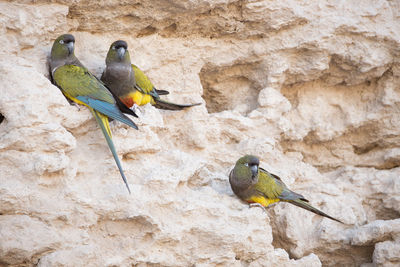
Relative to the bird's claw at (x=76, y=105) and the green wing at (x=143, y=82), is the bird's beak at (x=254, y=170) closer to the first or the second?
the green wing at (x=143, y=82)

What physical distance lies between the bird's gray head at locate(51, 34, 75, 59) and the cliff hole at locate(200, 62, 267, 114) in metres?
1.42

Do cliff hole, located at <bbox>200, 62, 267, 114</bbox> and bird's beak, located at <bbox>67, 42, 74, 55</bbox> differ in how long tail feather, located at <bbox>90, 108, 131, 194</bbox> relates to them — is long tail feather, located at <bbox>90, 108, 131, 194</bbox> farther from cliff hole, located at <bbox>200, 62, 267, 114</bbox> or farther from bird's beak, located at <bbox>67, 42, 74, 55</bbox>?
cliff hole, located at <bbox>200, 62, 267, 114</bbox>

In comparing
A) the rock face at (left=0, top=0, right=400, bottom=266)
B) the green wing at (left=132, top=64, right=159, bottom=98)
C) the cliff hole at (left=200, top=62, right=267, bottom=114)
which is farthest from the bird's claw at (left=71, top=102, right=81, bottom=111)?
the cliff hole at (left=200, top=62, right=267, bottom=114)

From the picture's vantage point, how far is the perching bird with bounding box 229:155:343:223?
4.20 metres

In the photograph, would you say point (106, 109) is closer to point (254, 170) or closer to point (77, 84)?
point (77, 84)

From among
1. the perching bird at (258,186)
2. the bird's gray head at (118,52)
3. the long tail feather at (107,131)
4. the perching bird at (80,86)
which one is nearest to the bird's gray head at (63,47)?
the perching bird at (80,86)

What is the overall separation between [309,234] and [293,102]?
1300 millimetres

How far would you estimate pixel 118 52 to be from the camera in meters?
4.00

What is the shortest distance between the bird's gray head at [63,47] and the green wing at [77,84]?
85 millimetres

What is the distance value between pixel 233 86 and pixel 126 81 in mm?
1364

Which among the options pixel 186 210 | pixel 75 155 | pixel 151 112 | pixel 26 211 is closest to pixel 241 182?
pixel 186 210

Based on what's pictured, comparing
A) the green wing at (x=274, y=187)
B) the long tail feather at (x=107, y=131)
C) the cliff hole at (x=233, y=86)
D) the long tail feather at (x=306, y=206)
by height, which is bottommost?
the long tail feather at (x=306, y=206)

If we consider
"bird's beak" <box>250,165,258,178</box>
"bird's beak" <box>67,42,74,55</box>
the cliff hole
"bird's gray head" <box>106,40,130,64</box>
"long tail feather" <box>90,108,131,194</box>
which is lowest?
"bird's beak" <box>250,165,258,178</box>

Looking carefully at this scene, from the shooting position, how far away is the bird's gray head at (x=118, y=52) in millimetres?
4004
